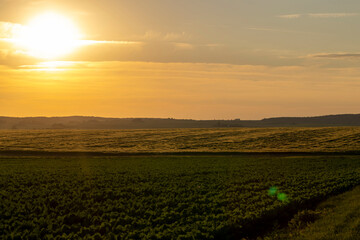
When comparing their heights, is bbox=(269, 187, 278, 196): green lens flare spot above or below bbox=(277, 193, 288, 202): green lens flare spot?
below

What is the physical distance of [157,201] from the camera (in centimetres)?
2516

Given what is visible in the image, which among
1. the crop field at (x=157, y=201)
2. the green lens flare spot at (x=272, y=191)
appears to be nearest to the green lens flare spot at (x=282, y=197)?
the crop field at (x=157, y=201)

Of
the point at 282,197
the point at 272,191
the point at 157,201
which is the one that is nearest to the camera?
the point at 157,201

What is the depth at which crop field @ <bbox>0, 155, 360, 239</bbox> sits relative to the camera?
62.3 feet

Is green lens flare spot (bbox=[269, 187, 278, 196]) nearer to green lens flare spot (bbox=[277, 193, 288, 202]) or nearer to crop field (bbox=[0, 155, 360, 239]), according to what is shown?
crop field (bbox=[0, 155, 360, 239])

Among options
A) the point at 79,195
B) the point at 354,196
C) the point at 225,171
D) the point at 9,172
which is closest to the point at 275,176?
the point at 225,171

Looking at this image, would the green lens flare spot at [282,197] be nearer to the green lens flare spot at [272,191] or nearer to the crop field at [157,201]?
the crop field at [157,201]

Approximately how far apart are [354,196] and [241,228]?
1074 cm

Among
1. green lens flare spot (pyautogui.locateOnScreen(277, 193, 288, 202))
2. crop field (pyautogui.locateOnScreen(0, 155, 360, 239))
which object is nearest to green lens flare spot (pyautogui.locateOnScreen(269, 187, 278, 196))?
crop field (pyautogui.locateOnScreen(0, 155, 360, 239))

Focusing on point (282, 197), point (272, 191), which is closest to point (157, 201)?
point (282, 197)

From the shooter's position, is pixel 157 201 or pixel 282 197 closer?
pixel 157 201

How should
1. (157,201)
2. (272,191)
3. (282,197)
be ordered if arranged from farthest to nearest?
(272,191) < (282,197) < (157,201)

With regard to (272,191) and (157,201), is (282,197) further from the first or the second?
(157,201)

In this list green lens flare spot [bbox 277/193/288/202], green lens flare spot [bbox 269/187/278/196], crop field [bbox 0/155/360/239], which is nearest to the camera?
crop field [bbox 0/155/360/239]
